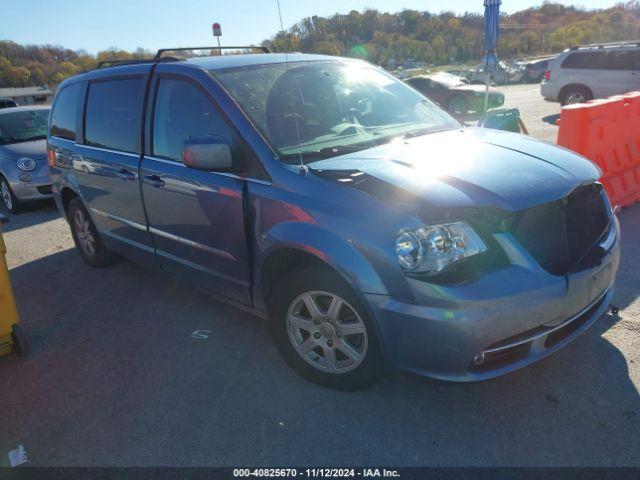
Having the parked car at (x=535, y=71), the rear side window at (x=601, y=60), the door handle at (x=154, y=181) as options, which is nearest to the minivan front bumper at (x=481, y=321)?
the door handle at (x=154, y=181)

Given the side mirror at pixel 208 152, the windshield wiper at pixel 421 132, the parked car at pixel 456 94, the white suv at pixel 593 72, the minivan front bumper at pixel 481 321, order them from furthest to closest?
the parked car at pixel 456 94, the white suv at pixel 593 72, the windshield wiper at pixel 421 132, the side mirror at pixel 208 152, the minivan front bumper at pixel 481 321

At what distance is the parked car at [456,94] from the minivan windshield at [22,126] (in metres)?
10.4

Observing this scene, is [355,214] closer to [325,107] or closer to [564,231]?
[564,231]

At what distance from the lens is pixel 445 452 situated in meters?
2.46

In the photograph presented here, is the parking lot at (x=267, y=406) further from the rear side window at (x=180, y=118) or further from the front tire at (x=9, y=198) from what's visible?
the front tire at (x=9, y=198)

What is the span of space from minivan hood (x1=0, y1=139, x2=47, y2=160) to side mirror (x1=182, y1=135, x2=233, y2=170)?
6.46m

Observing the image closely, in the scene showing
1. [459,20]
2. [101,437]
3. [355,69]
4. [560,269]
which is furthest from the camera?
[459,20]

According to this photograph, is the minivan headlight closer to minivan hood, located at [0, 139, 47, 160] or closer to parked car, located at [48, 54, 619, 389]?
parked car, located at [48, 54, 619, 389]

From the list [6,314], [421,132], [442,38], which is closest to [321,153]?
[421,132]

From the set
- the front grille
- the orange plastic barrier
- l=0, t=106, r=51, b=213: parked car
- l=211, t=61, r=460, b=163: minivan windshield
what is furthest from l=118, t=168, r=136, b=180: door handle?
l=0, t=106, r=51, b=213: parked car

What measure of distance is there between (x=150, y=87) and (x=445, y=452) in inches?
127

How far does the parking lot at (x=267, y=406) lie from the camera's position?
2500 millimetres

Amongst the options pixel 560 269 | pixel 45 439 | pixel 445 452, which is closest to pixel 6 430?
pixel 45 439

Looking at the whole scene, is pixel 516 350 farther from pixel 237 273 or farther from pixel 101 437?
pixel 101 437
